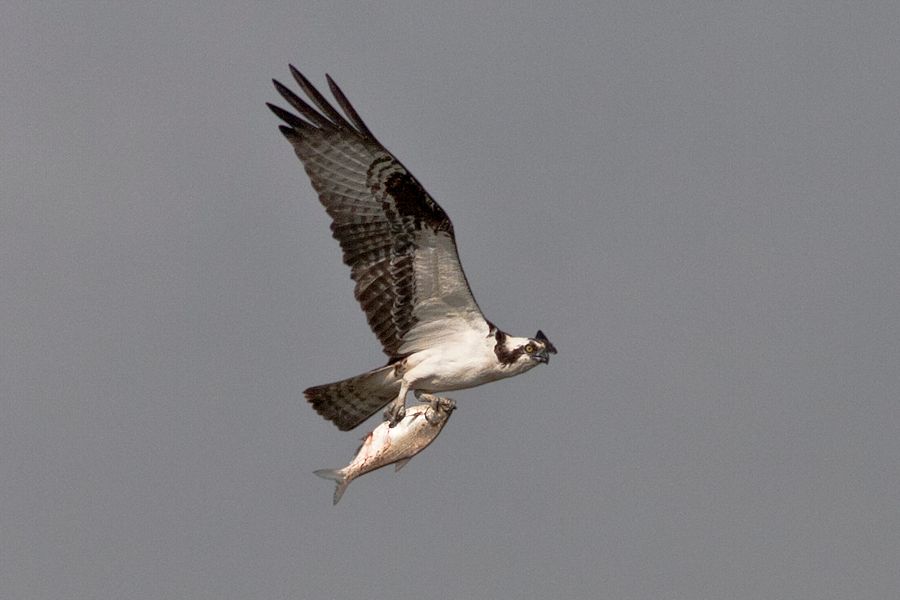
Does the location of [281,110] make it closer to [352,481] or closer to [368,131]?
[368,131]

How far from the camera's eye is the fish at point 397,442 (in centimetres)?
1248

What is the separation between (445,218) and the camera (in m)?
14.3

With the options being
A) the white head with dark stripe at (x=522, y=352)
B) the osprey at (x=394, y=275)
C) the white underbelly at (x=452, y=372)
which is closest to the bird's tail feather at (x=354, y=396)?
the osprey at (x=394, y=275)

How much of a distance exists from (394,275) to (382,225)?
1.50 ft

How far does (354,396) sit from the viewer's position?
1485 cm

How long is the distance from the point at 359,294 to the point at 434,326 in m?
0.73

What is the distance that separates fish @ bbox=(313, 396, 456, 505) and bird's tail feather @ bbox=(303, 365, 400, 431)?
5.54ft

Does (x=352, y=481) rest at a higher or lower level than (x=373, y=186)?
lower

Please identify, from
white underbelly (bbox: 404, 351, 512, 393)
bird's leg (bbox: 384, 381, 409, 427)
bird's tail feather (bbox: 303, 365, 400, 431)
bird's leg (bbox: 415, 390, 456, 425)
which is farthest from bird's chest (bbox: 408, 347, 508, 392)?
bird's leg (bbox: 415, 390, 456, 425)

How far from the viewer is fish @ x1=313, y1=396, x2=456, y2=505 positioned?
12477 mm

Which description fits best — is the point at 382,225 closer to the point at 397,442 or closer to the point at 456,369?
the point at 456,369

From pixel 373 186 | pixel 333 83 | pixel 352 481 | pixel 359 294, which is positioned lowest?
pixel 352 481

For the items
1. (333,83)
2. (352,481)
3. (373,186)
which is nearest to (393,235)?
(373,186)

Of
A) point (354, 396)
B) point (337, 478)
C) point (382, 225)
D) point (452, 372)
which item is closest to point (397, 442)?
point (337, 478)
